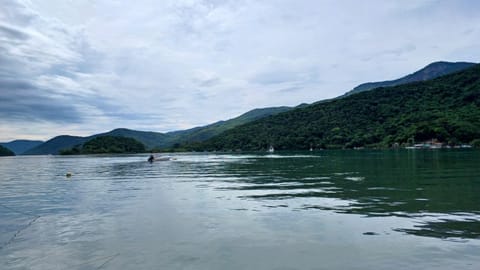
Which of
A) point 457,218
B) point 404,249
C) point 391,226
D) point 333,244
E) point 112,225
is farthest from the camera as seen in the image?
point 112,225

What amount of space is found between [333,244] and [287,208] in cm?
738

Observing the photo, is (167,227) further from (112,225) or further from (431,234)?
(431,234)

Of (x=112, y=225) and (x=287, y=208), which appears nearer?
(x=112, y=225)

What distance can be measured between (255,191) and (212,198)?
4386 millimetres

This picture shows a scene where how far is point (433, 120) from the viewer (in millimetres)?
172625

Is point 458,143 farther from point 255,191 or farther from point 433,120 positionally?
point 255,191

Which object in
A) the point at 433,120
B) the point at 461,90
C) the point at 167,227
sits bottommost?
the point at 167,227

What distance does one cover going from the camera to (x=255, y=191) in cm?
2831

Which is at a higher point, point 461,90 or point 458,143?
point 461,90

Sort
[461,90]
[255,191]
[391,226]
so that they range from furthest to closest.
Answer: [461,90] → [255,191] → [391,226]

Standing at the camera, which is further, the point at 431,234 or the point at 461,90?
the point at 461,90

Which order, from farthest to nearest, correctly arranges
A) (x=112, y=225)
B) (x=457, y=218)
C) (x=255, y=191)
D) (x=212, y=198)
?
(x=255, y=191), (x=212, y=198), (x=112, y=225), (x=457, y=218)

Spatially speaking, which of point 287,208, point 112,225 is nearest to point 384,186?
point 287,208

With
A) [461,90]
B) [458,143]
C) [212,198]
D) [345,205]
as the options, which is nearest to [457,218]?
[345,205]
